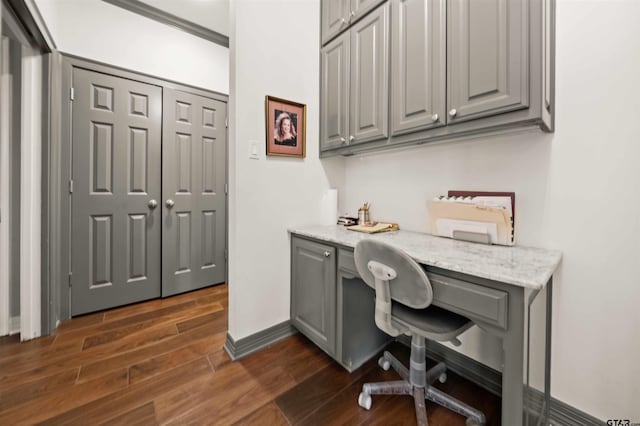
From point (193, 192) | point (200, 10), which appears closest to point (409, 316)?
point (193, 192)

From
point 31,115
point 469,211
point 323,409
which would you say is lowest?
point 323,409

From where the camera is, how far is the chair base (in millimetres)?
1146

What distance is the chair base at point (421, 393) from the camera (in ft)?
3.76

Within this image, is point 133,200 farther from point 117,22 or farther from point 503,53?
point 503,53

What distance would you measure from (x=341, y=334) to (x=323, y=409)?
36 centimetres

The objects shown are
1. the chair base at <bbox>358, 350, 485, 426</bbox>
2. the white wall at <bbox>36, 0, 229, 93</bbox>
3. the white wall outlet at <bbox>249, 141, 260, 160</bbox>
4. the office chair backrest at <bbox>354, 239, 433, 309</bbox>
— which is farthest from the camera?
the white wall at <bbox>36, 0, 229, 93</bbox>

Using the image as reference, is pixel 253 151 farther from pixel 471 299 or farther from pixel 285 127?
pixel 471 299

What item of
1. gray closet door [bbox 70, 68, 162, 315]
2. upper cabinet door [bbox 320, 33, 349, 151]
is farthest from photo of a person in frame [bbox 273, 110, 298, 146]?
gray closet door [bbox 70, 68, 162, 315]

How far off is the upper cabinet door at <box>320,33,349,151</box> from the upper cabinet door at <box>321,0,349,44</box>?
0.22 feet

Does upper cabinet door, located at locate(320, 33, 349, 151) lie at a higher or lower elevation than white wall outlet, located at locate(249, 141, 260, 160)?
higher

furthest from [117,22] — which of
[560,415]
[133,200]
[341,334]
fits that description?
[560,415]

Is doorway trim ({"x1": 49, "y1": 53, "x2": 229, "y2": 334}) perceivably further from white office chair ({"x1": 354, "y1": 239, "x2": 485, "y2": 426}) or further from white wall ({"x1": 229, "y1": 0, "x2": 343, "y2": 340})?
white office chair ({"x1": 354, "y1": 239, "x2": 485, "y2": 426})

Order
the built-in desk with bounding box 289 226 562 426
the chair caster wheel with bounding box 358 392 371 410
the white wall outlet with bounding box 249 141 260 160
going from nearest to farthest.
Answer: the built-in desk with bounding box 289 226 562 426 → the chair caster wheel with bounding box 358 392 371 410 → the white wall outlet with bounding box 249 141 260 160

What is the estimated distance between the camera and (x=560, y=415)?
1179 mm
